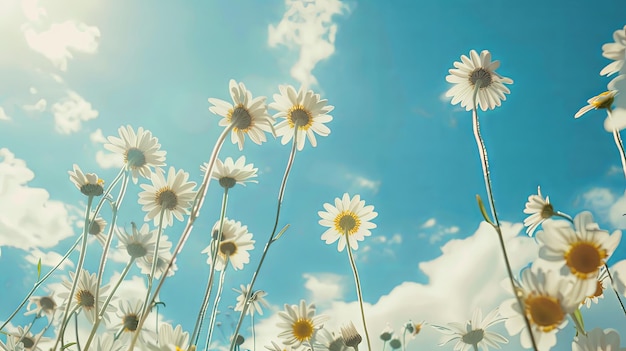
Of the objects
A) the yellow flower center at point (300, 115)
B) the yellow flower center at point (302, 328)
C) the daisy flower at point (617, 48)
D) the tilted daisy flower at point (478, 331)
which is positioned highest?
the yellow flower center at point (300, 115)

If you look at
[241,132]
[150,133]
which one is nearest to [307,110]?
[241,132]

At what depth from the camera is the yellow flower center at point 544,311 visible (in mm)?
1034

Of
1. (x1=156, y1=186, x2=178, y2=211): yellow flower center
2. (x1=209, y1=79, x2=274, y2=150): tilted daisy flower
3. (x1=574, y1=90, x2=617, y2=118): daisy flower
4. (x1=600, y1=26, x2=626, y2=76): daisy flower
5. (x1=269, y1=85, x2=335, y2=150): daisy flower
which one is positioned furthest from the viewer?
(x1=269, y1=85, x2=335, y2=150): daisy flower

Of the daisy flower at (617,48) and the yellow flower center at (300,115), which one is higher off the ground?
the yellow flower center at (300,115)

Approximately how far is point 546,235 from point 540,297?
17cm

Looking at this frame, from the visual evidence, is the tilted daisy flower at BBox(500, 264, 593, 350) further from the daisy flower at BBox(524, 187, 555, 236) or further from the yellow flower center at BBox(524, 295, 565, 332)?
the daisy flower at BBox(524, 187, 555, 236)

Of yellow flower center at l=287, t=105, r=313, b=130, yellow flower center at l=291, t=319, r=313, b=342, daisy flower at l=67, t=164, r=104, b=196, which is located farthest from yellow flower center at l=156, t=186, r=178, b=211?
yellow flower center at l=291, t=319, r=313, b=342

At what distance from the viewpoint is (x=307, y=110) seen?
287 centimetres

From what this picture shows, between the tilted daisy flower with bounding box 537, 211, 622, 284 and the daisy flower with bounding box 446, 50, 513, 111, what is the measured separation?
1.66 metres

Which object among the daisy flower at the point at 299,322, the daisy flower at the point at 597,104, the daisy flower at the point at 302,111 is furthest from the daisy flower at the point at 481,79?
the daisy flower at the point at 299,322

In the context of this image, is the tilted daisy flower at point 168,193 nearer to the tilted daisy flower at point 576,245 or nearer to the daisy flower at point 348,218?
A: the daisy flower at point 348,218

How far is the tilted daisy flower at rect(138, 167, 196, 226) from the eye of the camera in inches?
105

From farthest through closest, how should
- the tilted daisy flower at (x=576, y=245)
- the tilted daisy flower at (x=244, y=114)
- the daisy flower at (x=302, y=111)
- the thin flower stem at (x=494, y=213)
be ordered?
the daisy flower at (x=302, y=111)
the tilted daisy flower at (x=244, y=114)
the tilted daisy flower at (x=576, y=245)
the thin flower stem at (x=494, y=213)

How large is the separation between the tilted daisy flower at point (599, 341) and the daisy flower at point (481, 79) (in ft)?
5.72
